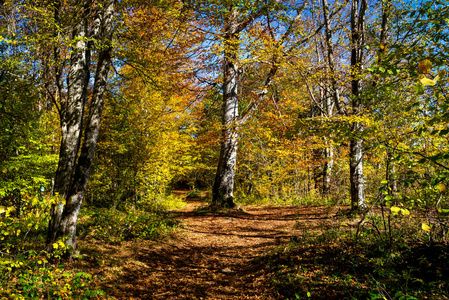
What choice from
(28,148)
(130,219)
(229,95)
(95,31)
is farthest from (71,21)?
(229,95)

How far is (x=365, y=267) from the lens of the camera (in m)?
3.45

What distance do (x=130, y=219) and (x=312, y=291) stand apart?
Result: 4.86 m

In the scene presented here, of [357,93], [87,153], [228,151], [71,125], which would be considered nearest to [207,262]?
[87,153]

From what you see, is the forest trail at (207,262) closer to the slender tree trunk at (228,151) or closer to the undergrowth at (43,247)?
the undergrowth at (43,247)

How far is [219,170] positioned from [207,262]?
461cm

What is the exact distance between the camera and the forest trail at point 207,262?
12.7ft

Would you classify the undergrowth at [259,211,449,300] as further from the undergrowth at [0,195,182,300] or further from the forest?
the undergrowth at [0,195,182,300]

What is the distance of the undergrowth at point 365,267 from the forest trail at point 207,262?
0.44 meters

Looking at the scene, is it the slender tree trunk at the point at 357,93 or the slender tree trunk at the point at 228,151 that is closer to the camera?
the slender tree trunk at the point at 357,93

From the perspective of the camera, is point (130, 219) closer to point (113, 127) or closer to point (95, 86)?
point (95, 86)

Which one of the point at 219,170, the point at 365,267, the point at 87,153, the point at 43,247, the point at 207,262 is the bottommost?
the point at 207,262

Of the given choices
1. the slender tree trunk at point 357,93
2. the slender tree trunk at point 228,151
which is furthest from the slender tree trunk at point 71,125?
the slender tree trunk at point 357,93

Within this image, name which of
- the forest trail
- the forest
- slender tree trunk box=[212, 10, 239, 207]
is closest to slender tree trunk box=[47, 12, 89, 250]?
the forest

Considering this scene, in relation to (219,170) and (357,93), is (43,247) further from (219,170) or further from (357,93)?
(357,93)
